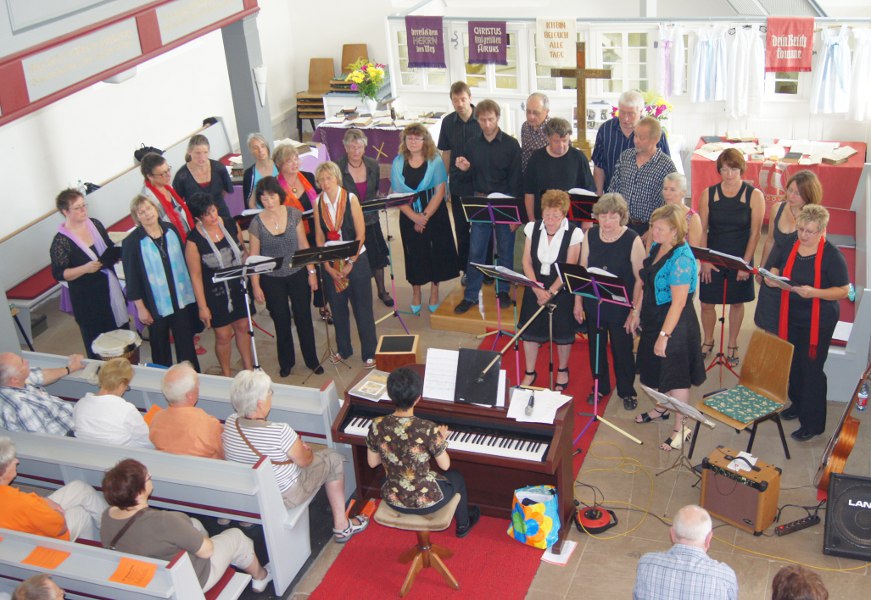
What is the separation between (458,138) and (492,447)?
362 cm

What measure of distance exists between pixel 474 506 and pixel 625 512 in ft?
3.10

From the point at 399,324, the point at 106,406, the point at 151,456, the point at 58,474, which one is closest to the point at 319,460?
the point at 151,456

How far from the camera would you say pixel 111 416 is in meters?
5.32

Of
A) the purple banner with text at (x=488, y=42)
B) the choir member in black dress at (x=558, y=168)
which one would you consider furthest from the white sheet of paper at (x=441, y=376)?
the purple banner with text at (x=488, y=42)

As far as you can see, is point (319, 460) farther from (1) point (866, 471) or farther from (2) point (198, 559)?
(1) point (866, 471)

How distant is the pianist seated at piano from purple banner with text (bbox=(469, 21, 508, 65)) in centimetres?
753

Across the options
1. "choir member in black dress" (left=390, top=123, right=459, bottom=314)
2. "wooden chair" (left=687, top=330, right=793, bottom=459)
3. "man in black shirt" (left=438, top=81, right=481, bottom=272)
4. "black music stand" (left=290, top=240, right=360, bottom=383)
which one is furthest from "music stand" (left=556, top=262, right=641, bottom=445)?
"man in black shirt" (left=438, top=81, right=481, bottom=272)

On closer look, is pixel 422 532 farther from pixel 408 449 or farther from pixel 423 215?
pixel 423 215

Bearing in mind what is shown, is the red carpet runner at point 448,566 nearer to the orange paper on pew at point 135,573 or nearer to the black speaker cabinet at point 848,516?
the orange paper on pew at point 135,573

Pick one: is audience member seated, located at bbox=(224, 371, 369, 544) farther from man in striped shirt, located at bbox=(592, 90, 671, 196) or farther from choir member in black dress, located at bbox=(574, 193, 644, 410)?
man in striped shirt, located at bbox=(592, 90, 671, 196)

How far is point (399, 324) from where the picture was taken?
824 centimetres

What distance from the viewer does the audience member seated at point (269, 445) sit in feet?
16.2

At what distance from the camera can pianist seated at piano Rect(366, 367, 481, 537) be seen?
455 centimetres

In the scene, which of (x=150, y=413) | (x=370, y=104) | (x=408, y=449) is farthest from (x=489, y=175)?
(x=370, y=104)
